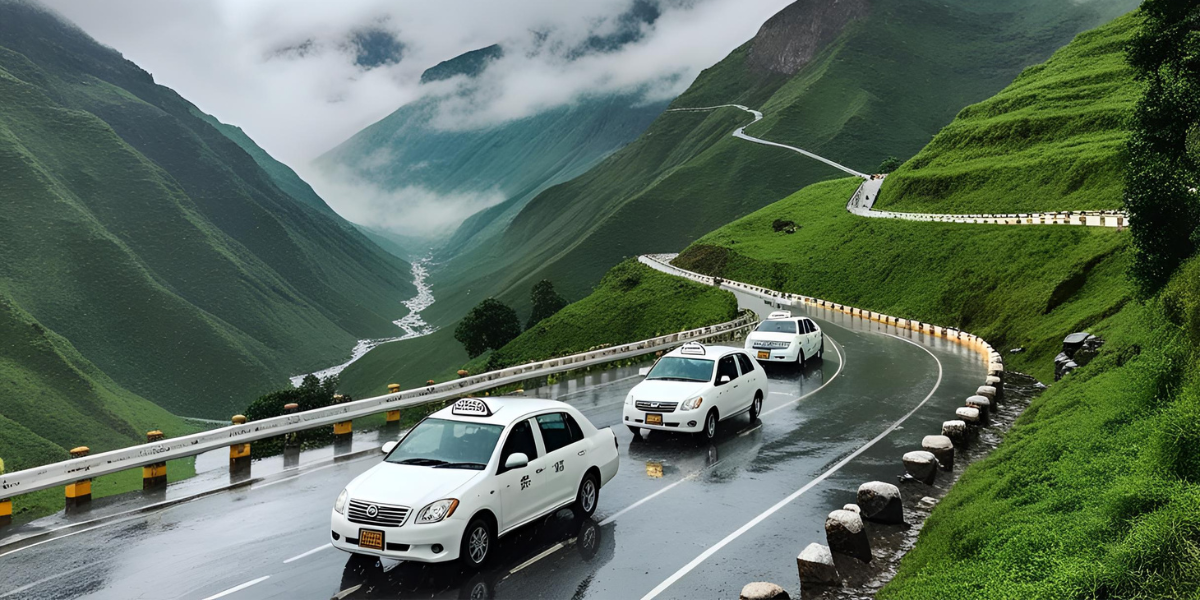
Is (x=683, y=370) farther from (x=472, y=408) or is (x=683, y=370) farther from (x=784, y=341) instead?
(x=784, y=341)

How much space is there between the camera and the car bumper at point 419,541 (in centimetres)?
826

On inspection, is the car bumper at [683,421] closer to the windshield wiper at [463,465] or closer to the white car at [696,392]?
the white car at [696,392]

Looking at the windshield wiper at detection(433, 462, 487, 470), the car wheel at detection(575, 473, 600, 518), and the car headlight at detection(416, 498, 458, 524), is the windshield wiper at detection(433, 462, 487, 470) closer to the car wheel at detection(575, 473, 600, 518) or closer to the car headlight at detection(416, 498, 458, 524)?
the car headlight at detection(416, 498, 458, 524)

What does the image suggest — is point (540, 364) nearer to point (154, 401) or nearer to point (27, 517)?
point (27, 517)

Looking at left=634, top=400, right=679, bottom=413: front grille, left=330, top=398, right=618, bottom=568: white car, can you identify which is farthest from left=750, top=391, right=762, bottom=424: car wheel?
left=330, top=398, right=618, bottom=568: white car

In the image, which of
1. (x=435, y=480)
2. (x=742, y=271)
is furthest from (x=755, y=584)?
(x=742, y=271)

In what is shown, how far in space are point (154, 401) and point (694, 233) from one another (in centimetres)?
10429

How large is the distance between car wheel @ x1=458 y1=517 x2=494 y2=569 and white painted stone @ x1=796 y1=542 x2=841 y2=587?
11.9 ft

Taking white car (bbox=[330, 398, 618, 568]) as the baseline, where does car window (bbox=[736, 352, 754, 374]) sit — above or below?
below

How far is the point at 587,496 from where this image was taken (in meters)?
10.9

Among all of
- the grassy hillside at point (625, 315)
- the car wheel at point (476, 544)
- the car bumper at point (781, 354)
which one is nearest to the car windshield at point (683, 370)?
the car wheel at point (476, 544)

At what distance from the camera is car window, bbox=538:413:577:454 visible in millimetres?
10258

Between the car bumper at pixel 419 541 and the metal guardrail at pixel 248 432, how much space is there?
22.2ft

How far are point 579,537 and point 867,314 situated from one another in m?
43.9
